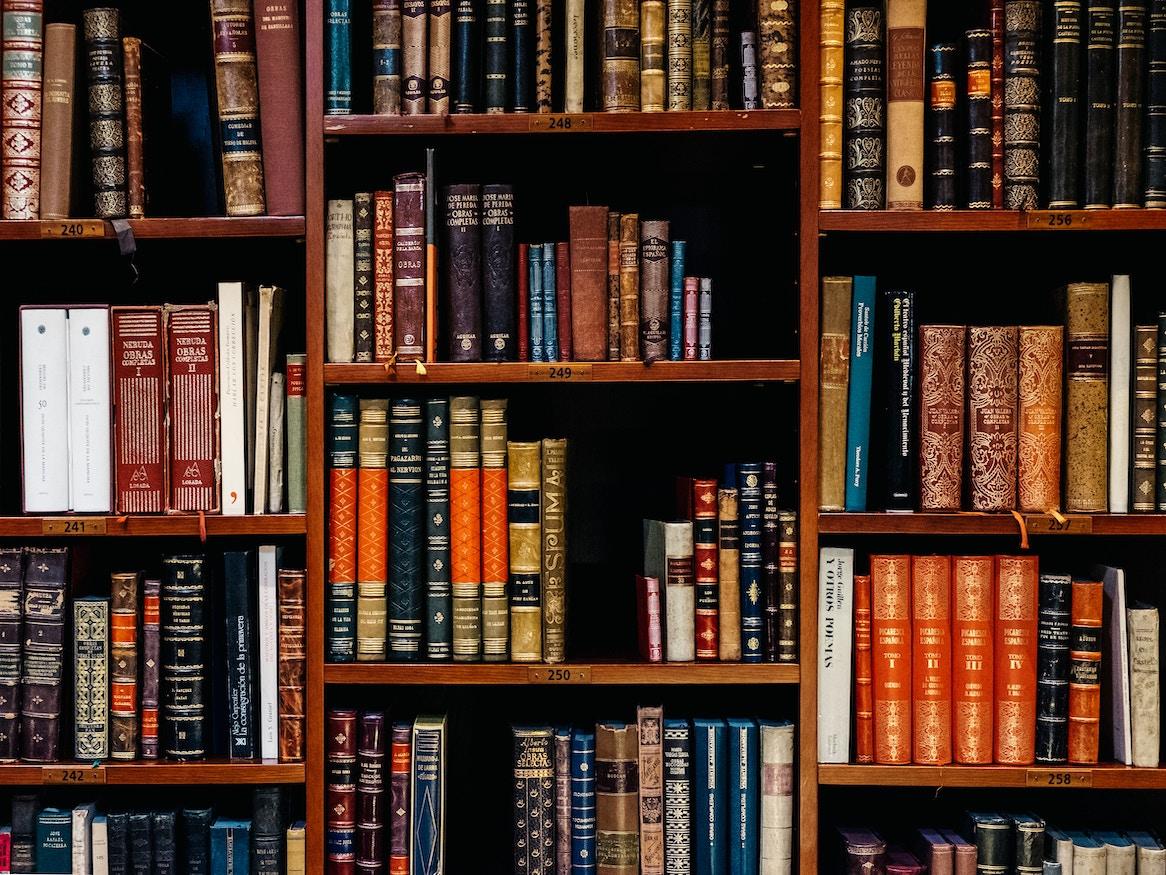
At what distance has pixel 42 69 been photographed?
58.6 inches

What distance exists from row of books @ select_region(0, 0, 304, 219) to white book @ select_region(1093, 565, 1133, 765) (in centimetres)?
135

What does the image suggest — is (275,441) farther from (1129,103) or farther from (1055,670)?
(1129,103)

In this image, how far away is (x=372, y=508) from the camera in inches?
59.2

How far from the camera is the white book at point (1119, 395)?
1462mm

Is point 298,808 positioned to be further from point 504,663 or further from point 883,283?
point 883,283

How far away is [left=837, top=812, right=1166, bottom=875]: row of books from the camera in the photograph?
57.9 inches

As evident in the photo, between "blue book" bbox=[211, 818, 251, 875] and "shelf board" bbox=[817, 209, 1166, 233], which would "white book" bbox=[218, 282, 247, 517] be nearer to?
"blue book" bbox=[211, 818, 251, 875]

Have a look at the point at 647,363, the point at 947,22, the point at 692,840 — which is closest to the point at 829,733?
the point at 692,840

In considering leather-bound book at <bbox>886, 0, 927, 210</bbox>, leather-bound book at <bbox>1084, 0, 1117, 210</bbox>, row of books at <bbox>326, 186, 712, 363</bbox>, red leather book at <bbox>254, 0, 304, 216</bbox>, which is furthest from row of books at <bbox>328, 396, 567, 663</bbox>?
leather-bound book at <bbox>1084, 0, 1117, 210</bbox>

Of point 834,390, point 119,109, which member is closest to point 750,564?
point 834,390

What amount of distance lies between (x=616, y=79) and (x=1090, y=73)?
69 centimetres

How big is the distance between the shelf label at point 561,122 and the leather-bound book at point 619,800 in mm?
895

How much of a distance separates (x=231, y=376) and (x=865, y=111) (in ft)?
3.36

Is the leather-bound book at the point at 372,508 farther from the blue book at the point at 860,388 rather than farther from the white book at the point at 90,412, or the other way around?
the blue book at the point at 860,388
